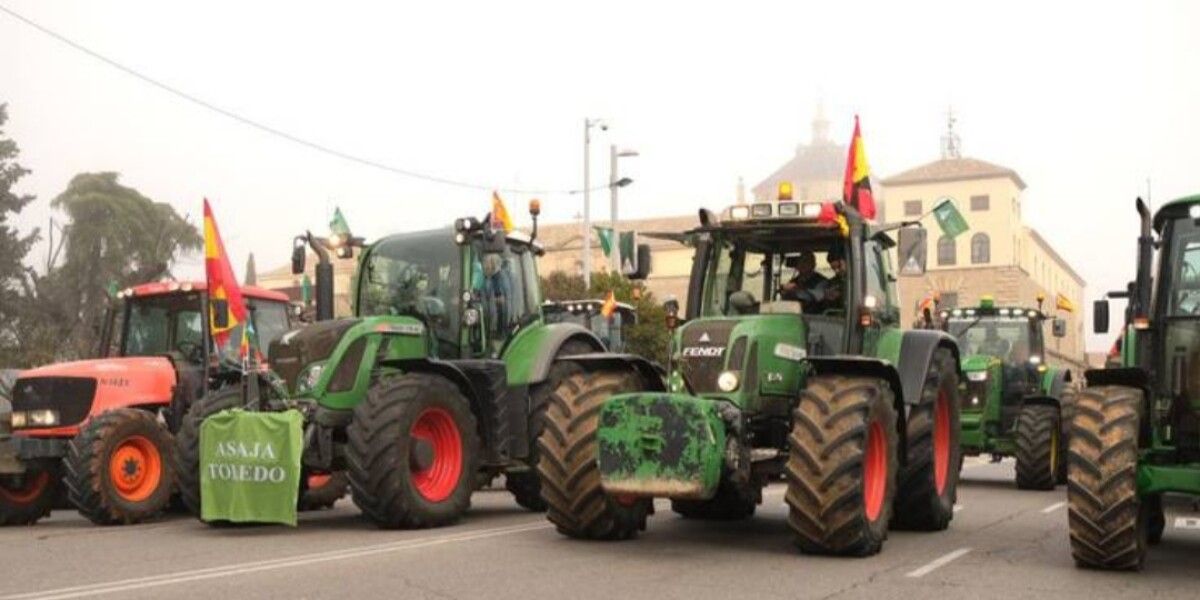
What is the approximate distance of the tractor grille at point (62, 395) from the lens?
1337cm

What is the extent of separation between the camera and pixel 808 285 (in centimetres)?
1110

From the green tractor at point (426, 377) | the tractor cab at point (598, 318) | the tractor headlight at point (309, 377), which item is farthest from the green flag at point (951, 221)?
the tractor headlight at point (309, 377)

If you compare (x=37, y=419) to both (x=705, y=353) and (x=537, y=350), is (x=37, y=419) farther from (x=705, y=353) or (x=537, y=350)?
(x=705, y=353)

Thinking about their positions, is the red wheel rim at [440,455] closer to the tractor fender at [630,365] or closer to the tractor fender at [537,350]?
the tractor fender at [537,350]

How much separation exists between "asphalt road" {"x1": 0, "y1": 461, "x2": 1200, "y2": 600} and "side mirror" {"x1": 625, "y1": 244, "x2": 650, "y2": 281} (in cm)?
219

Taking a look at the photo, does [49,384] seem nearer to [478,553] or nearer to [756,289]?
[478,553]

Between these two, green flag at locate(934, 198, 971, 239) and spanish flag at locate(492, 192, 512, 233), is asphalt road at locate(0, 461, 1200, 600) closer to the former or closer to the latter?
spanish flag at locate(492, 192, 512, 233)

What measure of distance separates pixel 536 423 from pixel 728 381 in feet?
11.7

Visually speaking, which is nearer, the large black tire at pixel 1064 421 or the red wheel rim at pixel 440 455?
the red wheel rim at pixel 440 455

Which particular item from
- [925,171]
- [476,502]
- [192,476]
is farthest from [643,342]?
[925,171]

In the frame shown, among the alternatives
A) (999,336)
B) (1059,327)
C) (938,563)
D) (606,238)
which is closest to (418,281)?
(938,563)

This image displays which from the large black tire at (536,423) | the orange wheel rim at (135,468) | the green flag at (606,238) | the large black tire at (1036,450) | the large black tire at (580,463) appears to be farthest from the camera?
the green flag at (606,238)

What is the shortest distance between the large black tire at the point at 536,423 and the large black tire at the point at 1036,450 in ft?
21.5

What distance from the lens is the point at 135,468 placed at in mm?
12953
